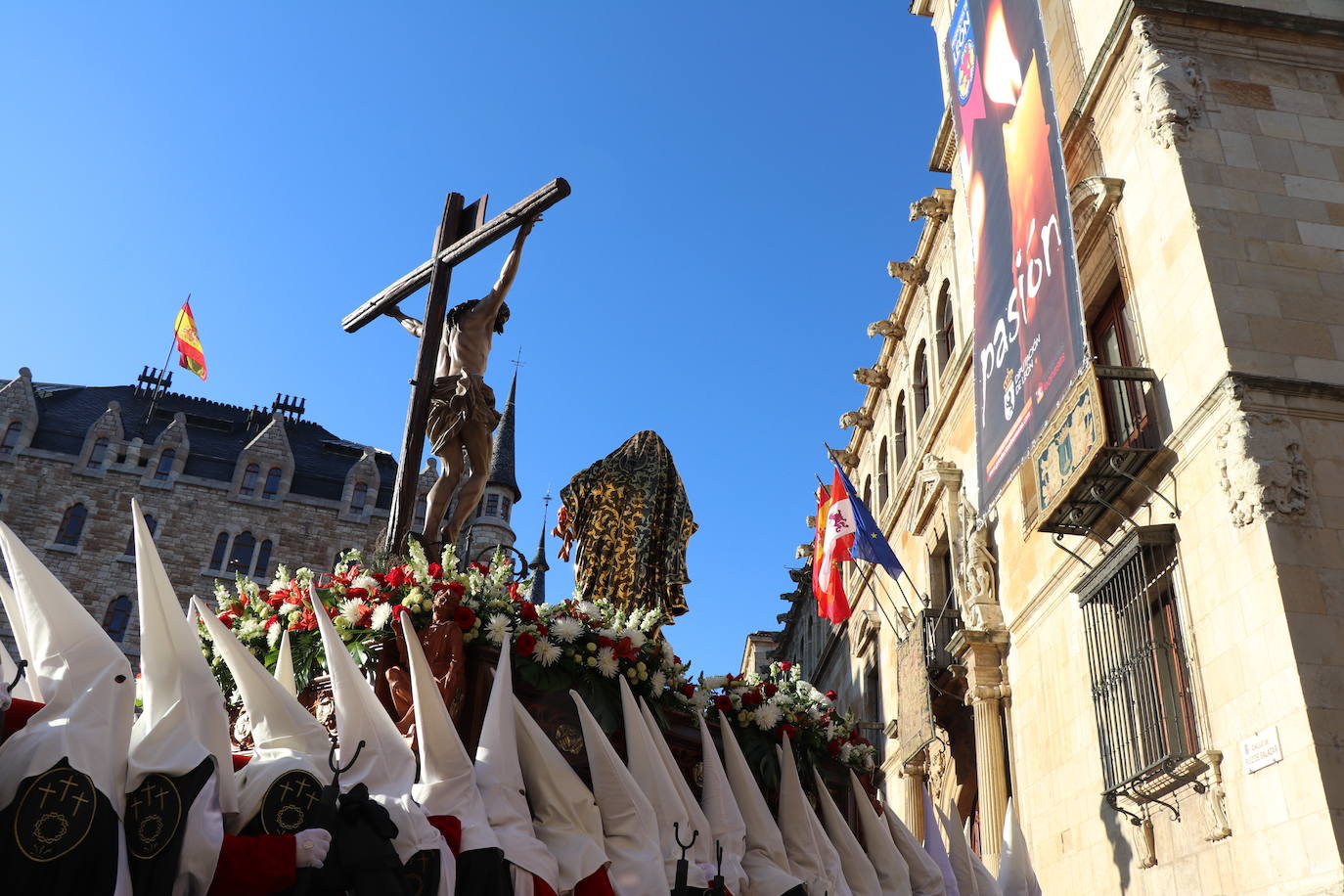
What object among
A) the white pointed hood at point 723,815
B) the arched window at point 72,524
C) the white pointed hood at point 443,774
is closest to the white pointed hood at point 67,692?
the white pointed hood at point 443,774

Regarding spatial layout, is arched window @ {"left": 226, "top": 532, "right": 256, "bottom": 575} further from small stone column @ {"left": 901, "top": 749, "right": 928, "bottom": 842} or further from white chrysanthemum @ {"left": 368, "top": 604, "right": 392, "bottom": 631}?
white chrysanthemum @ {"left": 368, "top": 604, "right": 392, "bottom": 631}

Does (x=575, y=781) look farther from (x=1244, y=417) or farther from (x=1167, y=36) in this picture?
(x=1167, y=36)

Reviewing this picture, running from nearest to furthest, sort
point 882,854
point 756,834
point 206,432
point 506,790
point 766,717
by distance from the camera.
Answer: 1. point 506,790
2. point 756,834
3. point 766,717
4. point 882,854
5. point 206,432

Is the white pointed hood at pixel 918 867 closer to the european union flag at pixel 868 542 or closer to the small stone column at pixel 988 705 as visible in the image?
the small stone column at pixel 988 705

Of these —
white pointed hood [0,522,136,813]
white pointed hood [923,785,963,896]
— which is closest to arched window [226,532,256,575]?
white pointed hood [923,785,963,896]

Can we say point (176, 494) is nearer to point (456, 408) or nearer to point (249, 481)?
point (249, 481)

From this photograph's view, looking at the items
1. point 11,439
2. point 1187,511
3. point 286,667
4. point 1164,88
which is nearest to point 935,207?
point 1164,88

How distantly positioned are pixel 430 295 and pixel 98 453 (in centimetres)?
4187

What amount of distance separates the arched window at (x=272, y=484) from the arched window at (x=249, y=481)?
418 millimetres

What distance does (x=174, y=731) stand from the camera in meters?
4.34

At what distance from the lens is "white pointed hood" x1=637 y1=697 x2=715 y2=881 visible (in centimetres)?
666

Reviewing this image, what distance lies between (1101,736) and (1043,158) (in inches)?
262

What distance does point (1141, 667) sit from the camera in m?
10.5

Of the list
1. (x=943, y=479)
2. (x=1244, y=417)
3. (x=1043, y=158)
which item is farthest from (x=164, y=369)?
(x=1244, y=417)
